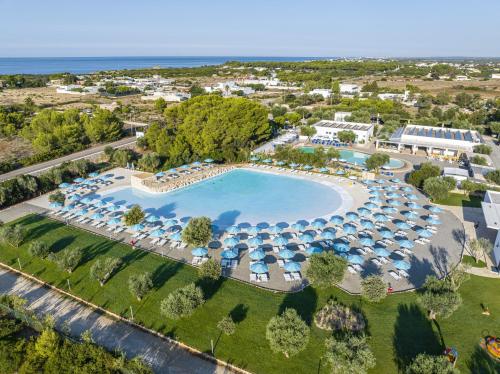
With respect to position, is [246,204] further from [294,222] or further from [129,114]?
[129,114]

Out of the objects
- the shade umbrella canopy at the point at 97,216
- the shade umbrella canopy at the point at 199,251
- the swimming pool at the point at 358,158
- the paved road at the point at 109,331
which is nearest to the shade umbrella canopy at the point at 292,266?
the shade umbrella canopy at the point at 199,251

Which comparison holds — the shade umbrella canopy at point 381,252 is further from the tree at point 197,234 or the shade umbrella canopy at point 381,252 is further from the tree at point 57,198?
the tree at point 57,198

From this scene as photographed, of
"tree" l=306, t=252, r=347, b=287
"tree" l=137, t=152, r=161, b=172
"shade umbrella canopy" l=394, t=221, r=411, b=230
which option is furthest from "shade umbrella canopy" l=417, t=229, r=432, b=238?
"tree" l=137, t=152, r=161, b=172

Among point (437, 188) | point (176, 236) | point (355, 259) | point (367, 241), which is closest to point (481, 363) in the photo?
point (355, 259)

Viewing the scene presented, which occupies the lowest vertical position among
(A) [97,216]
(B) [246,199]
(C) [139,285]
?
(B) [246,199]

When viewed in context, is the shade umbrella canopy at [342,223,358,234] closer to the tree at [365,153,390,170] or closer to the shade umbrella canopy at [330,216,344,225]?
the shade umbrella canopy at [330,216,344,225]

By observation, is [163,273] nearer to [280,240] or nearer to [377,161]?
[280,240]
